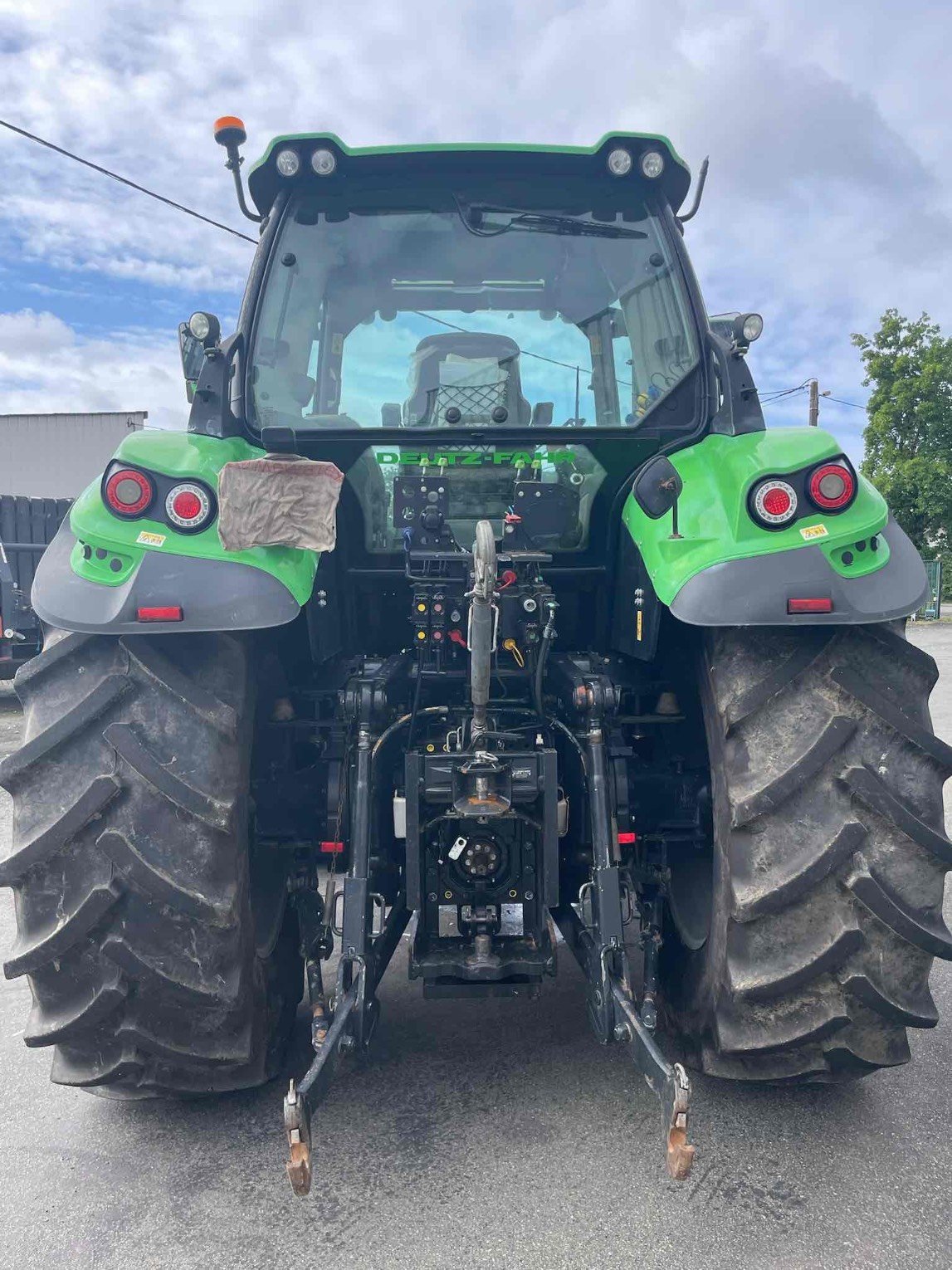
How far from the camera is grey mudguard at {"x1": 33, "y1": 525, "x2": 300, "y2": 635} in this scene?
90.7 inches

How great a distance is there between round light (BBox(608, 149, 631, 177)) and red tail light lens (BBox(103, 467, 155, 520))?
1.75 m

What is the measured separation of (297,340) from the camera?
124 inches

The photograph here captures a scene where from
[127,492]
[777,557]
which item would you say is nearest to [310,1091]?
[127,492]

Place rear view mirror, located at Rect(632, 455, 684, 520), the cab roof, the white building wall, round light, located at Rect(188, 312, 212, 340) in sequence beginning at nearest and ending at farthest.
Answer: rear view mirror, located at Rect(632, 455, 684, 520) → round light, located at Rect(188, 312, 212, 340) → the cab roof → the white building wall

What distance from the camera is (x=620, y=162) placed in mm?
3021

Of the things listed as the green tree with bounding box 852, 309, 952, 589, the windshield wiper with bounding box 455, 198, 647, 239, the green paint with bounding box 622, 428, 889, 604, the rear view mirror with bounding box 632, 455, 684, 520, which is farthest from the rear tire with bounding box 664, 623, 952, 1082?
the green tree with bounding box 852, 309, 952, 589

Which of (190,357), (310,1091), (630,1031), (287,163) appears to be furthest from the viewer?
(190,357)

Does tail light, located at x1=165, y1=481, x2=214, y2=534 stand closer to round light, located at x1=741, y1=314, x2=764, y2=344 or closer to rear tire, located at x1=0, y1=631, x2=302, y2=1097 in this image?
rear tire, located at x1=0, y1=631, x2=302, y2=1097

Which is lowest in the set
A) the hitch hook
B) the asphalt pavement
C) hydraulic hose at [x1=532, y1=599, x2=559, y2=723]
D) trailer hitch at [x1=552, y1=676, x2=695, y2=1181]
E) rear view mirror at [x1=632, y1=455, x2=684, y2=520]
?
the asphalt pavement

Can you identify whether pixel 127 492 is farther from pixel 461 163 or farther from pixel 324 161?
pixel 461 163

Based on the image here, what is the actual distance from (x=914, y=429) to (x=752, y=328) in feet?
113

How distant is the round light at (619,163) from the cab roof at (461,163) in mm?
18

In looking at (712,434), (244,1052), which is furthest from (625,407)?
(244,1052)

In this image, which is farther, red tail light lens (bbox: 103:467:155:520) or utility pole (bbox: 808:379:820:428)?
utility pole (bbox: 808:379:820:428)
